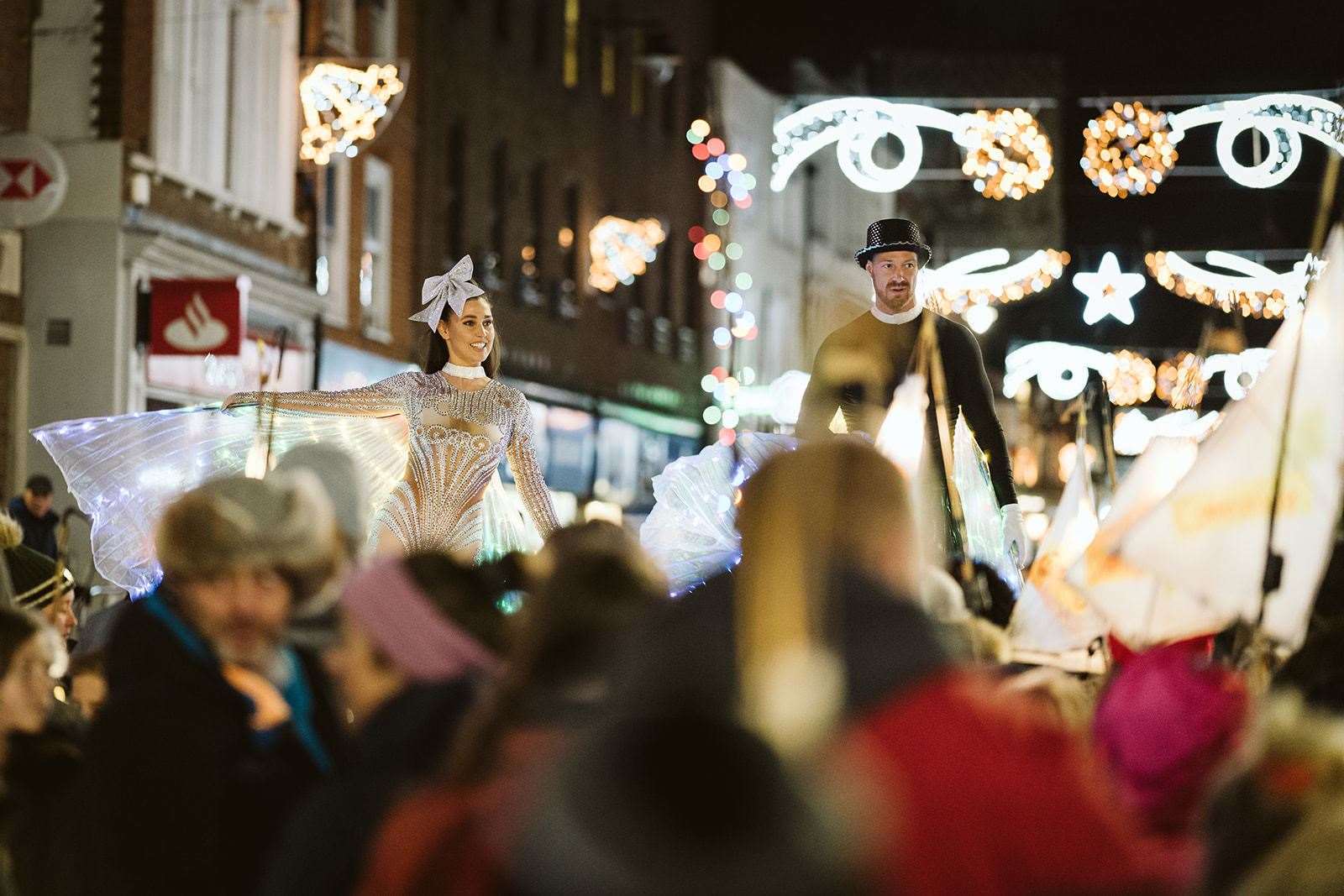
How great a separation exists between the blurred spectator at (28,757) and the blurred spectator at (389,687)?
0.71 meters

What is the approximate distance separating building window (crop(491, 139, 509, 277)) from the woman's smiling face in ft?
78.4

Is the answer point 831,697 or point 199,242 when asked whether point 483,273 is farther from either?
point 831,697

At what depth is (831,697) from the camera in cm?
270

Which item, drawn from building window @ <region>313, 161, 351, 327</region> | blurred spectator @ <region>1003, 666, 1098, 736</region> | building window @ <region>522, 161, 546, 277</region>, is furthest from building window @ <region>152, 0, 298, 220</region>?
blurred spectator @ <region>1003, 666, 1098, 736</region>

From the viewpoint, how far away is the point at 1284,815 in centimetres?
298

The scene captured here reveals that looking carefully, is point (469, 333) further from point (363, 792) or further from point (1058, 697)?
point (363, 792)

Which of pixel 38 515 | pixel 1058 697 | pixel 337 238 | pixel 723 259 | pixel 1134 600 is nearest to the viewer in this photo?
pixel 1058 697

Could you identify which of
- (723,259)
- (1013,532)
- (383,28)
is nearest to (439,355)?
(1013,532)

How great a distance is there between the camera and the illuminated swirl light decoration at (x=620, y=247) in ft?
115

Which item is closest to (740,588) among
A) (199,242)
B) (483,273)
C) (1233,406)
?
(1233,406)

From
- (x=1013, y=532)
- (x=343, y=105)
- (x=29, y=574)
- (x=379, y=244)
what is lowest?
(x=29, y=574)

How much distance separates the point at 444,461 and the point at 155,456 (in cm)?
111

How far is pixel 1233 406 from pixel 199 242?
1657cm

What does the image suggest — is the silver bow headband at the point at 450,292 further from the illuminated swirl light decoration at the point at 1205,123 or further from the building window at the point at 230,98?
the building window at the point at 230,98
